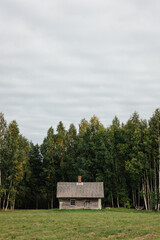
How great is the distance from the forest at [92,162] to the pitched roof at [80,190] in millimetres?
3408

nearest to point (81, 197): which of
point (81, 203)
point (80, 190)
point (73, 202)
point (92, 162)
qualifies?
point (81, 203)

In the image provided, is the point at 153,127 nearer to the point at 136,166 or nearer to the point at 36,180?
the point at 136,166

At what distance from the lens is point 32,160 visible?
5794 centimetres

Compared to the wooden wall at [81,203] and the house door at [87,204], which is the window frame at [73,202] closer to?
the wooden wall at [81,203]

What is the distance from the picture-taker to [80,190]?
143 feet

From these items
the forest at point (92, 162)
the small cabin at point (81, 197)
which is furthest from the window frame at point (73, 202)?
the forest at point (92, 162)

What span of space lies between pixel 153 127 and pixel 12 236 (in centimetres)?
3182

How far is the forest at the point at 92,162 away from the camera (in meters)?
42.8

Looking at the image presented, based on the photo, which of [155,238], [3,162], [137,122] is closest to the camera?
[155,238]

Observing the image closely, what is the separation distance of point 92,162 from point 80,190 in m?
7.16

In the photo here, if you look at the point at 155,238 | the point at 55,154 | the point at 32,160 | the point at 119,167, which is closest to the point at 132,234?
Answer: the point at 155,238

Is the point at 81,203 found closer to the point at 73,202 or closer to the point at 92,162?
the point at 73,202

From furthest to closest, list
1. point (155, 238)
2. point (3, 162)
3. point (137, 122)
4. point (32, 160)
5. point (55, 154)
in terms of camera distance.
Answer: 1. point (32, 160)
2. point (55, 154)
3. point (137, 122)
4. point (3, 162)
5. point (155, 238)

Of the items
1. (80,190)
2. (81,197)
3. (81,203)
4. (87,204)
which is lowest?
(87,204)
